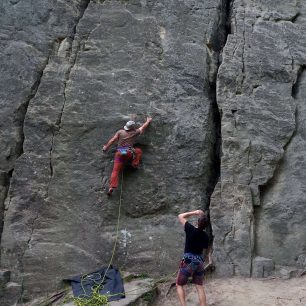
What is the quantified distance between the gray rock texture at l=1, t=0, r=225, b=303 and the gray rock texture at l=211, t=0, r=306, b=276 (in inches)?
18.7

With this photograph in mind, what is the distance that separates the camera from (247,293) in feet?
24.5

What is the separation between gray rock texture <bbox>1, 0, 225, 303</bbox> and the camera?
824 cm

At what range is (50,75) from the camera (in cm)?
899

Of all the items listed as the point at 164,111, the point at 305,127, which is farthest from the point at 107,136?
the point at 305,127

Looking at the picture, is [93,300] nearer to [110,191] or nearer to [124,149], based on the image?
[110,191]

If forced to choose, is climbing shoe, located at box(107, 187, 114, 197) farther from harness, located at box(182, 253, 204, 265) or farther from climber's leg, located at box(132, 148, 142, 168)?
harness, located at box(182, 253, 204, 265)

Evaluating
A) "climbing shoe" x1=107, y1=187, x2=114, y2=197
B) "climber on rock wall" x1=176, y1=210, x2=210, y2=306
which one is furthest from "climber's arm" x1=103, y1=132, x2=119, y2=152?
"climber on rock wall" x1=176, y1=210, x2=210, y2=306

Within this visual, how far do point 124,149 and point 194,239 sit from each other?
234 centimetres

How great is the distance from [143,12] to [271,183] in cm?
444

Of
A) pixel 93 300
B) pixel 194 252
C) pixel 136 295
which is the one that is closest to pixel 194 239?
pixel 194 252

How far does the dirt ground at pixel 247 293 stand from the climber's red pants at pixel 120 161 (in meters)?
2.07

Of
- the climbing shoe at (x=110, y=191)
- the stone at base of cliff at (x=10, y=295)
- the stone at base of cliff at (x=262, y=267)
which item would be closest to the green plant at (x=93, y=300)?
the stone at base of cliff at (x=10, y=295)

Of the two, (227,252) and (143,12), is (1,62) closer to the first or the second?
(143,12)

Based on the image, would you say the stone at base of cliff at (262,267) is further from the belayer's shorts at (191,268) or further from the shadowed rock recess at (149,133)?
the belayer's shorts at (191,268)
